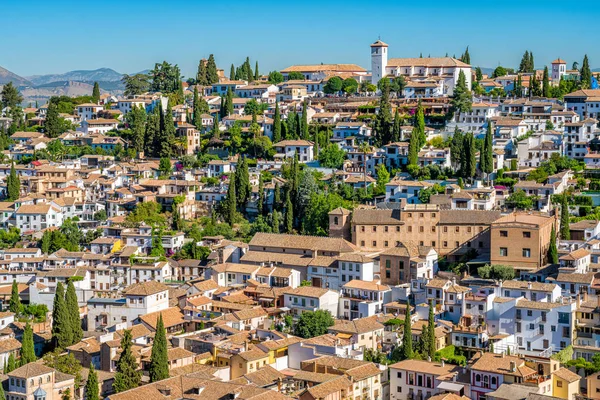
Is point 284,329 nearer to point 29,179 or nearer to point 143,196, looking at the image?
point 143,196

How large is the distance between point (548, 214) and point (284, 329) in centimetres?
1213

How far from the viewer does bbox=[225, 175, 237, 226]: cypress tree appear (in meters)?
47.4

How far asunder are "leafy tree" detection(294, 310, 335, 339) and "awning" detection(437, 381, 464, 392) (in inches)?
248

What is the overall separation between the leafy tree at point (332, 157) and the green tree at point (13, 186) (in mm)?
15843

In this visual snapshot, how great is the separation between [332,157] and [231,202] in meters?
7.12

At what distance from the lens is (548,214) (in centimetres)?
4131

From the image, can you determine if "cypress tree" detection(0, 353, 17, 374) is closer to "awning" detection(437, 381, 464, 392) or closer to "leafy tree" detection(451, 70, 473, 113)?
"awning" detection(437, 381, 464, 392)

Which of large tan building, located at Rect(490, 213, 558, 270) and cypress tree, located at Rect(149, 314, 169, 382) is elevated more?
large tan building, located at Rect(490, 213, 558, 270)

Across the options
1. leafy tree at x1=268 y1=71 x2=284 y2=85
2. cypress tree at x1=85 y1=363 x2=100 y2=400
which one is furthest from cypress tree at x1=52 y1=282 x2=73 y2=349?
leafy tree at x1=268 y1=71 x2=284 y2=85

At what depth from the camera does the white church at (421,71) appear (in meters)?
60.5

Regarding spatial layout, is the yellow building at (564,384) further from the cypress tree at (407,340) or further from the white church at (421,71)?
the white church at (421,71)

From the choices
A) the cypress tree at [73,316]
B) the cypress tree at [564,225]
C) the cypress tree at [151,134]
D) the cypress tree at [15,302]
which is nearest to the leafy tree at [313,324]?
the cypress tree at [73,316]

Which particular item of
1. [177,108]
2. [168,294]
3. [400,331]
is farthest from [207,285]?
[177,108]

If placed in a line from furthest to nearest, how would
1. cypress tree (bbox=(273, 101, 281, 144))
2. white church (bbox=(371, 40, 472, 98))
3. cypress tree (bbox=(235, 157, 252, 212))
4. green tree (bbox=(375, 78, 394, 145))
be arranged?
white church (bbox=(371, 40, 472, 98)), cypress tree (bbox=(273, 101, 281, 144)), green tree (bbox=(375, 78, 394, 145)), cypress tree (bbox=(235, 157, 252, 212))
